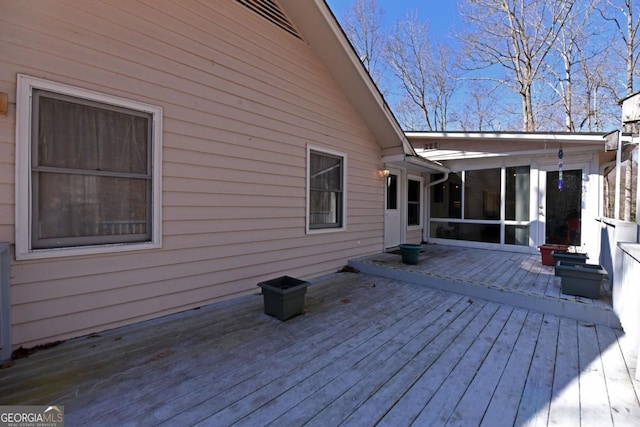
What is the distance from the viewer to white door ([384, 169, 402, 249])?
677cm

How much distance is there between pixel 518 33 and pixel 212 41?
14203 millimetres

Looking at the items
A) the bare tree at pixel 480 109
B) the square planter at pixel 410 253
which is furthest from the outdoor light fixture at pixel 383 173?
the bare tree at pixel 480 109

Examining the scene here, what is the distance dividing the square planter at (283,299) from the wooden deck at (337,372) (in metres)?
0.09

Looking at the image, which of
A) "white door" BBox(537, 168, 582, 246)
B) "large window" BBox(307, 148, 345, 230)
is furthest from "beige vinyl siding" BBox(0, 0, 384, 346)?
A: "white door" BBox(537, 168, 582, 246)

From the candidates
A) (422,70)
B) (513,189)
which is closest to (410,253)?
(513,189)

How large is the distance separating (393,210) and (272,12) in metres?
4.68

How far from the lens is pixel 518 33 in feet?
40.5

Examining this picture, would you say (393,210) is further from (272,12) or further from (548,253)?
(272,12)

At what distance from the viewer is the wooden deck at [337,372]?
1.76m

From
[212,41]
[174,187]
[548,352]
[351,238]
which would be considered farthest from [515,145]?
[174,187]

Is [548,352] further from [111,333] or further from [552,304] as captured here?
[111,333]

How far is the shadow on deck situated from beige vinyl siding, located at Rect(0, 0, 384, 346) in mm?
1265

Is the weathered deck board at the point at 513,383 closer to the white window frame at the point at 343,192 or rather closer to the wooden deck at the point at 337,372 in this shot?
the wooden deck at the point at 337,372

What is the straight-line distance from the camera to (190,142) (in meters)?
3.28
